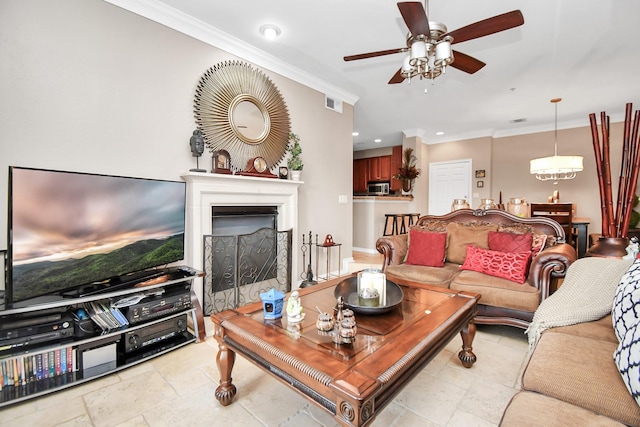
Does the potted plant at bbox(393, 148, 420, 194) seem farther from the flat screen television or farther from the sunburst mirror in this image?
the flat screen television

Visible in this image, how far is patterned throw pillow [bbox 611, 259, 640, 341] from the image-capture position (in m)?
1.11

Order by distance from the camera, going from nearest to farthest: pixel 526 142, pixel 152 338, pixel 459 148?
pixel 152 338 < pixel 526 142 < pixel 459 148

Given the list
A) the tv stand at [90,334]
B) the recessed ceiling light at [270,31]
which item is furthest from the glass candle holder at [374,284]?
the recessed ceiling light at [270,31]

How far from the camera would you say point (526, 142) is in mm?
6059

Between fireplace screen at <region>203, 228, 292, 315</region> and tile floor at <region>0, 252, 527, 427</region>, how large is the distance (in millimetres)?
869

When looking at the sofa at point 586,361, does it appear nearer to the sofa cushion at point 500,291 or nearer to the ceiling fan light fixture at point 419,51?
the sofa cushion at point 500,291

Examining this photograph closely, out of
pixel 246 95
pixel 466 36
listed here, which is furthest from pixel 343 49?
pixel 466 36

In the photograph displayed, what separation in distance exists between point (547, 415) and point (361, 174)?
25.4 ft

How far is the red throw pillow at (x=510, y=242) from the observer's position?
8.52ft

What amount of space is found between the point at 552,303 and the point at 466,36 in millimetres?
1747

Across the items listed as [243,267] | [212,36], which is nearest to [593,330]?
[243,267]

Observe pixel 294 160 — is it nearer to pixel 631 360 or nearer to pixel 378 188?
pixel 631 360

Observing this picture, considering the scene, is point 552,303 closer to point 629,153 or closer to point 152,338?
point 629,153

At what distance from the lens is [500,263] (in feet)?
8.22
